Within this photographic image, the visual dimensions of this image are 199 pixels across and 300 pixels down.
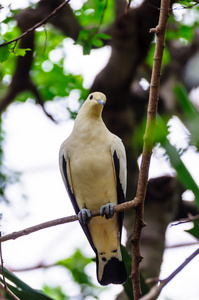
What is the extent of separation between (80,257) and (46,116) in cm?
241

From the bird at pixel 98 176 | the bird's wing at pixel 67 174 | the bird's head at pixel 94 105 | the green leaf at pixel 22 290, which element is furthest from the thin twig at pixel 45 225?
the bird's head at pixel 94 105

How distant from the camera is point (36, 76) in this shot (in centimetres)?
763

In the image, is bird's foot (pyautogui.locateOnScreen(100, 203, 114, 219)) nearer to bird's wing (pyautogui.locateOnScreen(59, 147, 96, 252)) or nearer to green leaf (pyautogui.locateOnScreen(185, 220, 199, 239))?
bird's wing (pyautogui.locateOnScreen(59, 147, 96, 252))

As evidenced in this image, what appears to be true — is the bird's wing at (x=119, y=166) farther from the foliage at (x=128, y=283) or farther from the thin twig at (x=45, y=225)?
the thin twig at (x=45, y=225)

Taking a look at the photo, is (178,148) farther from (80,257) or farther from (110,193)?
(80,257)

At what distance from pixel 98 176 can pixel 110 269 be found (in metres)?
0.88

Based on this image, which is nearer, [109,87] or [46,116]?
[109,87]

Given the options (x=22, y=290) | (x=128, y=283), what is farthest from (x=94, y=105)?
(x=22, y=290)

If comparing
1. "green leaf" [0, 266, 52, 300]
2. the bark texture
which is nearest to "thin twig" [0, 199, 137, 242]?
"green leaf" [0, 266, 52, 300]

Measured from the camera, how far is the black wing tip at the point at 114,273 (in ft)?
13.2

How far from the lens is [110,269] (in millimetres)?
4164

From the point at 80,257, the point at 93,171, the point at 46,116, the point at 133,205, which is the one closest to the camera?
the point at 133,205

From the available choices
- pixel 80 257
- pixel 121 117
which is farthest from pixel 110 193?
pixel 80 257

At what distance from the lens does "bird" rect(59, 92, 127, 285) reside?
3.97 meters
